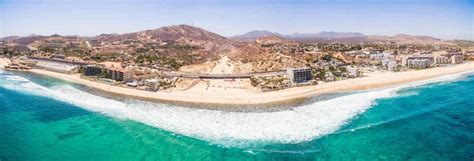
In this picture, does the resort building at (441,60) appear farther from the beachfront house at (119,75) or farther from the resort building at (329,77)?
the beachfront house at (119,75)

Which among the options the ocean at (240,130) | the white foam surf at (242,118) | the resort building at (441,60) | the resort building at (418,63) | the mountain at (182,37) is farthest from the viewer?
the mountain at (182,37)

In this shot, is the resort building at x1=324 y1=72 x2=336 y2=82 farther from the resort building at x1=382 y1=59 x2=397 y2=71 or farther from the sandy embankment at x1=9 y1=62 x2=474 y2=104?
the resort building at x1=382 y1=59 x2=397 y2=71

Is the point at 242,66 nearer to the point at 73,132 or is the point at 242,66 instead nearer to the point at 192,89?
the point at 192,89

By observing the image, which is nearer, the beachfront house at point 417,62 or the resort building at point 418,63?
the resort building at point 418,63

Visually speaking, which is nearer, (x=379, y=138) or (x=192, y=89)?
(x=379, y=138)

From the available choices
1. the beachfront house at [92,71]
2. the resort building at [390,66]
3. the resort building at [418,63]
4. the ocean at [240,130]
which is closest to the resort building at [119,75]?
the beachfront house at [92,71]

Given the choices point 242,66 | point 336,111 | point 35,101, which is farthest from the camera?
point 242,66

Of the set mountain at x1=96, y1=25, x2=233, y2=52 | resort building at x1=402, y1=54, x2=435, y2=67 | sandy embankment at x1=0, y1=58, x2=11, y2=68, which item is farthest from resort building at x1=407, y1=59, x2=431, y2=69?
sandy embankment at x1=0, y1=58, x2=11, y2=68

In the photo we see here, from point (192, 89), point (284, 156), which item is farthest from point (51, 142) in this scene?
point (192, 89)
